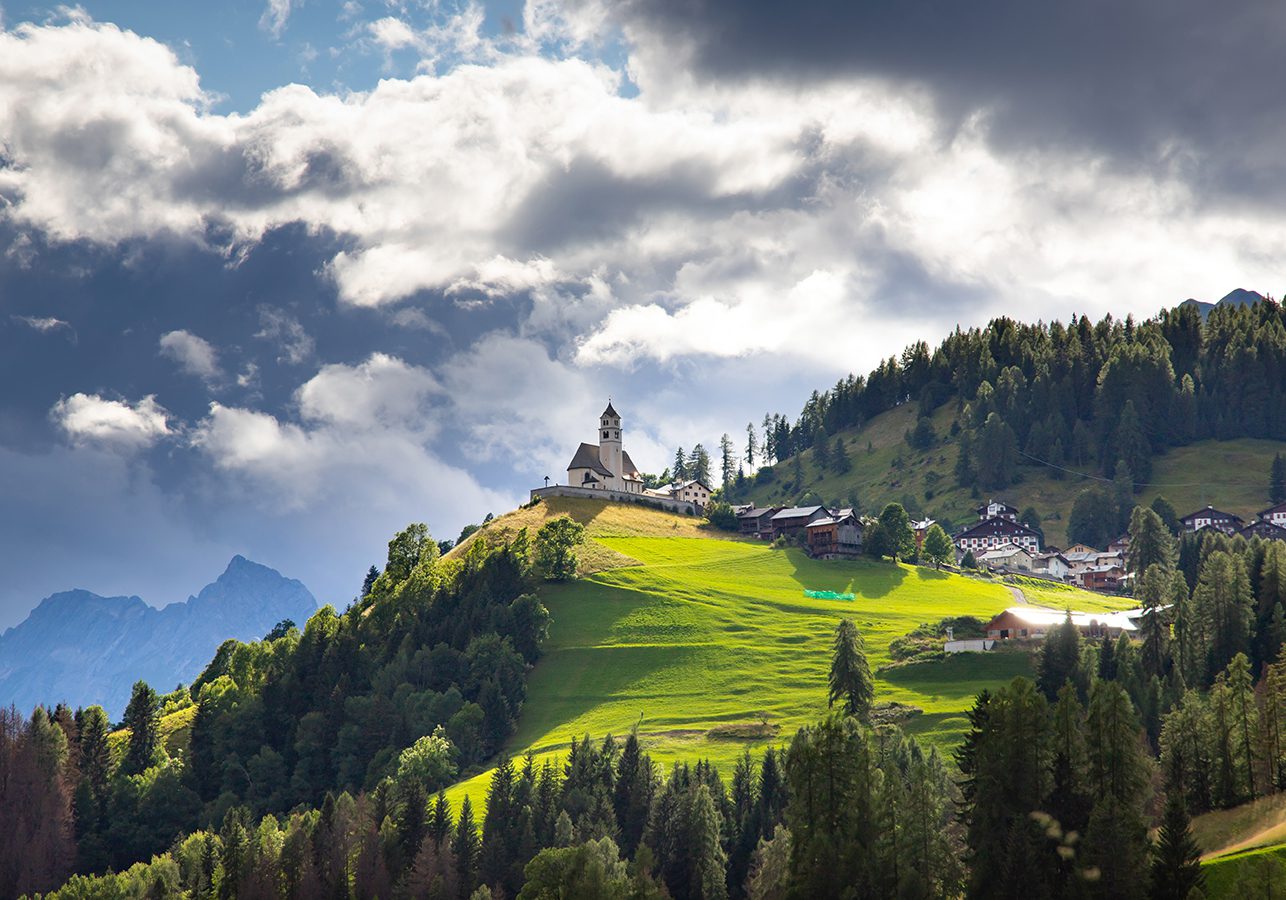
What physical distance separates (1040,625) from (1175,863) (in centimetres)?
8271

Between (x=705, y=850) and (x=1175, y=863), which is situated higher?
(x=1175, y=863)

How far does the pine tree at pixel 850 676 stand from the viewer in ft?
438

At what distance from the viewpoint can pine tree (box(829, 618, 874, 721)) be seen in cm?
13362

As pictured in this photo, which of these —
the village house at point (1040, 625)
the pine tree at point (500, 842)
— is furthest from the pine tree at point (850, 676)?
the pine tree at point (500, 842)

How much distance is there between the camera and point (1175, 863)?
235 feet

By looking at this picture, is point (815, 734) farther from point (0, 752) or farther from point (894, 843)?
point (0, 752)

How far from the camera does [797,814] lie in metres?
88.9

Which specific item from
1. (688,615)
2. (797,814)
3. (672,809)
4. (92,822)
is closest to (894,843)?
(797,814)

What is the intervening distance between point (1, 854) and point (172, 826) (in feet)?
56.0

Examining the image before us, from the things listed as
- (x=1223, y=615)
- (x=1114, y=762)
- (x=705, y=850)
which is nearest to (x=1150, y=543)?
(x=1223, y=615)

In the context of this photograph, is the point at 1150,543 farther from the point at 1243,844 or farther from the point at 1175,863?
the point at 1175,863

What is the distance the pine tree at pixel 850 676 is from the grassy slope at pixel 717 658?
550 centimetres

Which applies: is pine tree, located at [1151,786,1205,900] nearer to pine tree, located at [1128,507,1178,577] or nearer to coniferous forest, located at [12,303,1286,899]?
coniferous forest, located at [12,303,1286,899]

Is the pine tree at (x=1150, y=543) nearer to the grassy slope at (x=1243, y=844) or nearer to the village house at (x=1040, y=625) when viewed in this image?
the village house at (x=1040, y=625)
